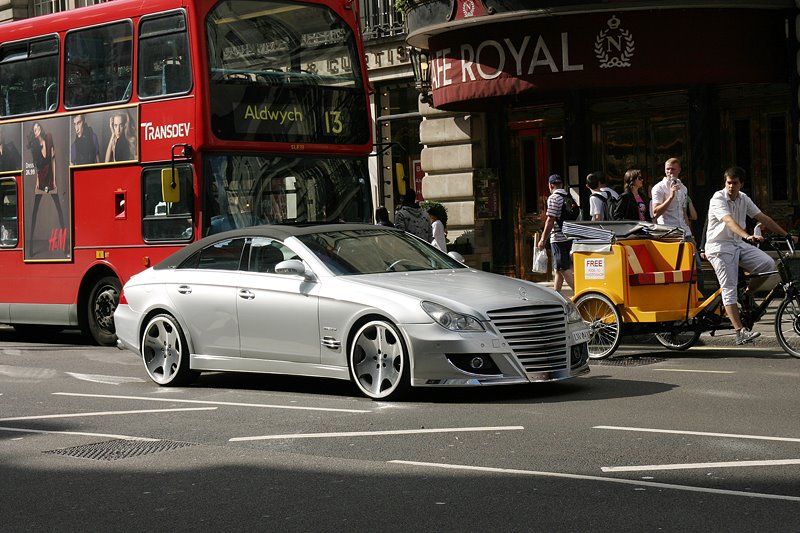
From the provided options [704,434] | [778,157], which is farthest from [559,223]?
[704,434]

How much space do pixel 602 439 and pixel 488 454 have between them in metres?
0.80

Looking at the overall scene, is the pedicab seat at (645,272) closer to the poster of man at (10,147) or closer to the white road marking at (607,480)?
the white road marking at (607,480)

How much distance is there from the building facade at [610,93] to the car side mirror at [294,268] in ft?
30.8

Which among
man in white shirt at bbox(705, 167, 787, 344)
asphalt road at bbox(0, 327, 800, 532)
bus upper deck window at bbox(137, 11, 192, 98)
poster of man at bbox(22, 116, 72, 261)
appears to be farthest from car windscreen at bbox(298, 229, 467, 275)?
poster of man at bbox(22, 116, 72, 261)

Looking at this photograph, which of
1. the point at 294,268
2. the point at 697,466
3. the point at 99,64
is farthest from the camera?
the point at 99,64

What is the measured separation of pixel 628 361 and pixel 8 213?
9074 mm

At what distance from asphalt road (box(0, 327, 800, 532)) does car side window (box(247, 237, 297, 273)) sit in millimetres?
1053

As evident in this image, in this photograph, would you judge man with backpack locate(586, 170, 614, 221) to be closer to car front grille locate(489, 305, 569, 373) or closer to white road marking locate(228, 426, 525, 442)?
car front grille locate(489, 305, 569, 373)

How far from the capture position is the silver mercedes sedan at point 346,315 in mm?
→ 10055

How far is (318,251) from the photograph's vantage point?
36.8 feet

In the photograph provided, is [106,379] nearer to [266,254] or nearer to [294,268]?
[266,254]

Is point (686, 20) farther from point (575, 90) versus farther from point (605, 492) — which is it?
point (605, 492)

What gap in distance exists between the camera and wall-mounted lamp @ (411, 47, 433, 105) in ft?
73.8

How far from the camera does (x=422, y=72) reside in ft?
74.7
